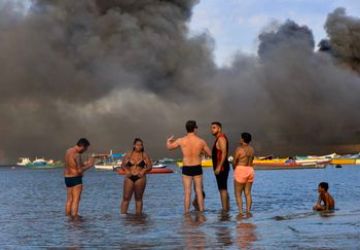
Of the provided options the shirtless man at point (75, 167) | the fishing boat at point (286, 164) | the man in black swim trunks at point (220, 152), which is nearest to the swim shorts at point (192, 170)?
the man in black swim trunks at point (220, 152)

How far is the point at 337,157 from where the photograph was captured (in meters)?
178

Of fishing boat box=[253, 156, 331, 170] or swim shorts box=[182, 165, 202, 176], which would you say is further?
fishing boat box=[253, 156, 331, 170]

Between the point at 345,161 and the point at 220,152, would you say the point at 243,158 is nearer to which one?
the point at 220,152

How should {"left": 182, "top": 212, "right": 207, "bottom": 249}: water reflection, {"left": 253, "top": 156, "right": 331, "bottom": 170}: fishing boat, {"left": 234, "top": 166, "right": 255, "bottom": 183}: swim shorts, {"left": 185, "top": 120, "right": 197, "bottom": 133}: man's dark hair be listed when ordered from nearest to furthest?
1. {"left": 182, "top": 212, "right": 207, "bottom": 249}: water reflection
2. {"left": 185, "top": 120, "right": 197, "bottom": 133}: man's dark hair
3. {"left": 234, "top": 166, "right": 255, "bottom": 183}: swim shorts
4. {"left": 253, "top": 156, "right": 331, "bottom": 170}: fishing boat

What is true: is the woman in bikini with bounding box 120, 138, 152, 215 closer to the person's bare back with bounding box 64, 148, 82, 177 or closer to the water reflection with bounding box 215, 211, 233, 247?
the person's bare back with bounding box 64, 148, 82, 177

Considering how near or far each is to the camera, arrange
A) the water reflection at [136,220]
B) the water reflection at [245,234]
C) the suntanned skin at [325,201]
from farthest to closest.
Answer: the suntanned skin at [325,201]
the water reflection at [136,220]
the water reflection at [245,234]

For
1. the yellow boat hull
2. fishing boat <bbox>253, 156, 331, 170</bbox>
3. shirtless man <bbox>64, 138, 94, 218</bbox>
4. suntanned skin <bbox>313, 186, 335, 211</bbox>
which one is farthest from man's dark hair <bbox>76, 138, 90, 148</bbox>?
the yellow boat hull

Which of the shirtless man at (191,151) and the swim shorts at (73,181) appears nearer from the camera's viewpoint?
the shirtless man at (191,151)

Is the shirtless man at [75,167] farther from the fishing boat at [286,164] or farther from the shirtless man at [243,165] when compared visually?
the fishing boat at [286,164]

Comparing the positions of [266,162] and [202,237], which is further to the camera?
[266,162]

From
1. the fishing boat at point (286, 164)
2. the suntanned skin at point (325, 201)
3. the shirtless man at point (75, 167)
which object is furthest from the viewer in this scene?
the fishing boat at point (286, 164)

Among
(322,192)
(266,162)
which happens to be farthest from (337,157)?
(322,192)

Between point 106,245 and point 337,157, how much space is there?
173 metres

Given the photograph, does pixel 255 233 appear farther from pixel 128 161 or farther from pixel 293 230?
pixel 128 161
